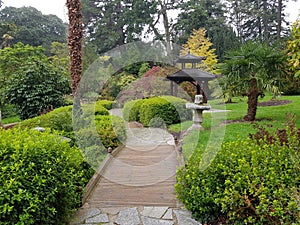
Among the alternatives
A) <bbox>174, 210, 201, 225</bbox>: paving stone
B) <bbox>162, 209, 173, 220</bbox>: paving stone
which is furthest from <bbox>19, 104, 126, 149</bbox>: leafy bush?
<bbox>174, 210, 201, 225</bbox>: paving stone

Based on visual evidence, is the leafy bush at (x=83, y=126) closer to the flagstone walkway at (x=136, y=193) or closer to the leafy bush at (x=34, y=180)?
the flagstone walkway at (x=136, y=193)

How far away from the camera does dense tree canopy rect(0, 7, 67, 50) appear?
2880 centimetres

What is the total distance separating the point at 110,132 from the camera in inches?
257

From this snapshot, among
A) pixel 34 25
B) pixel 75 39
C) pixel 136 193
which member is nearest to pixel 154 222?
pixel 136 193

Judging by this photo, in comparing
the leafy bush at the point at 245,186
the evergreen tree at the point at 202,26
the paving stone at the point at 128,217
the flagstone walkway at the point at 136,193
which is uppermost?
the evergreen tree at the point at 202,26

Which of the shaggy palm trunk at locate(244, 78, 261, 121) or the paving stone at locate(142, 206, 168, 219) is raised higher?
the shaggy palm trunk at locate(244, 78, 261, 121)

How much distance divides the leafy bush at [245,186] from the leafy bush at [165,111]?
5.75m

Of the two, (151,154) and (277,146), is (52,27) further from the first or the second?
(277,146)

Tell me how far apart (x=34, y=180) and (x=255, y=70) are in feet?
21.2

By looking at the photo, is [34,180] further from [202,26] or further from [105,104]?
[202,26]

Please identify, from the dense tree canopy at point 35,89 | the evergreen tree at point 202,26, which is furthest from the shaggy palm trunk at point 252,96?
the evergreen tree at point 202,26

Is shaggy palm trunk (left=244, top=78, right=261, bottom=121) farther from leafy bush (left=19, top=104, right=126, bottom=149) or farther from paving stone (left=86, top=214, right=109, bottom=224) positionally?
paving stone (left=86, top=214, right=109, bottom=224)

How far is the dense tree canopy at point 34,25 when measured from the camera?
28797mm

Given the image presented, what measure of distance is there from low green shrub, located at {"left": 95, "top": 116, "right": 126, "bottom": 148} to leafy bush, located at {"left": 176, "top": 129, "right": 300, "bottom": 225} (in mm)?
3295
